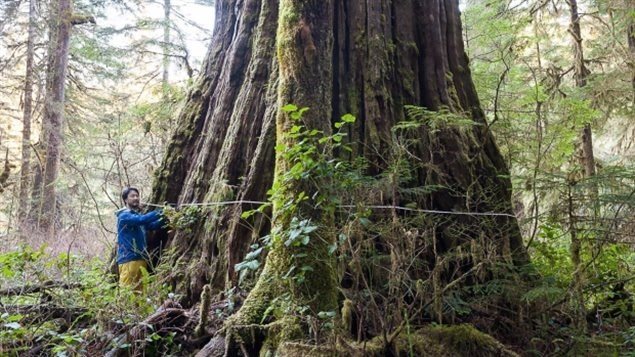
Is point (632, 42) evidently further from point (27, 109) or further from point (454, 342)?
point (27, 109)

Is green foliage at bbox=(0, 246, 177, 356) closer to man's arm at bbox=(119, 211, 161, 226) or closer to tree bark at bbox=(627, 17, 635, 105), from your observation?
man's arm at bbox=(119, 211, 161, 226)

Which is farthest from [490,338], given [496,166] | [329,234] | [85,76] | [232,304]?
[85,76]

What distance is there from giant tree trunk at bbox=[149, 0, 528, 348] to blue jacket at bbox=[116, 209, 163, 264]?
173 millimetres

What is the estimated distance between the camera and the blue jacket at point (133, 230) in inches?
202

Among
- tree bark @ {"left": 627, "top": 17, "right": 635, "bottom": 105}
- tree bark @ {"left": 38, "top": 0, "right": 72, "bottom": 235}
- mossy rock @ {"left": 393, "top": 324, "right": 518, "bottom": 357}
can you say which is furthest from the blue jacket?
tree bark @ {"left": 627, "top": 17, "right": 635, "bottom": 105}

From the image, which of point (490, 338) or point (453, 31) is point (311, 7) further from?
point (490, 338)

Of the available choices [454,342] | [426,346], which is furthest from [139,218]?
[454,342]

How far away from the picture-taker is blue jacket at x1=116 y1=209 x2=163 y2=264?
16.8 ft

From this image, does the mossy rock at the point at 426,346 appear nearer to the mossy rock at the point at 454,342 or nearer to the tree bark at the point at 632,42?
the mossy rock at the point at 454,342

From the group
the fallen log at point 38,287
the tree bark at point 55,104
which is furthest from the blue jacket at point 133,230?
the tree bark at point 55,104

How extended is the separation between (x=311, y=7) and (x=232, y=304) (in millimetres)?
2473

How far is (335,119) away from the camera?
4.29m

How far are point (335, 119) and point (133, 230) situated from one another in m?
2.60

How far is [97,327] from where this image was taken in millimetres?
3631
